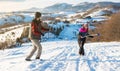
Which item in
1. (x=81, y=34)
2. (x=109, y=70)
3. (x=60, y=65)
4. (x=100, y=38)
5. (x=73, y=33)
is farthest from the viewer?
(x=73, y=33)

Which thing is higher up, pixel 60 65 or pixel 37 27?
pixel 37 27

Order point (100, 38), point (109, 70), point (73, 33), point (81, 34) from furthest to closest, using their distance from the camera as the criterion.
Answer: point (73, 33)
point (100, 38)
point (81, 34)
point (109, 70)

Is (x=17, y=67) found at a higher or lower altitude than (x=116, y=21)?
higher

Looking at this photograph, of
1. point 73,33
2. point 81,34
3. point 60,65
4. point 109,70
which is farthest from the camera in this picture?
point 73,33

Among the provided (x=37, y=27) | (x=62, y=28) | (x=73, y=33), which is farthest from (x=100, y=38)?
(x=37, y=27)

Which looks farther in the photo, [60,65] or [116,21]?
[116,21]

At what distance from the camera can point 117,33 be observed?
77750 millimetres

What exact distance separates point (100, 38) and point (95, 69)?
6426cm

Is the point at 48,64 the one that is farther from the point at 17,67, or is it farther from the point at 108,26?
the point at 108,26

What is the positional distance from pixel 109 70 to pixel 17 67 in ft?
11.7

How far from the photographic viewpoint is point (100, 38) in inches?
3051

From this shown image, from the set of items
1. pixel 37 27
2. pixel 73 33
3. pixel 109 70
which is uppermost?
pixel 37 27

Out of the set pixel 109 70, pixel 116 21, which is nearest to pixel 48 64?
pixel 109 70

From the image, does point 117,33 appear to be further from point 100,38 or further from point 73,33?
point 73,33
